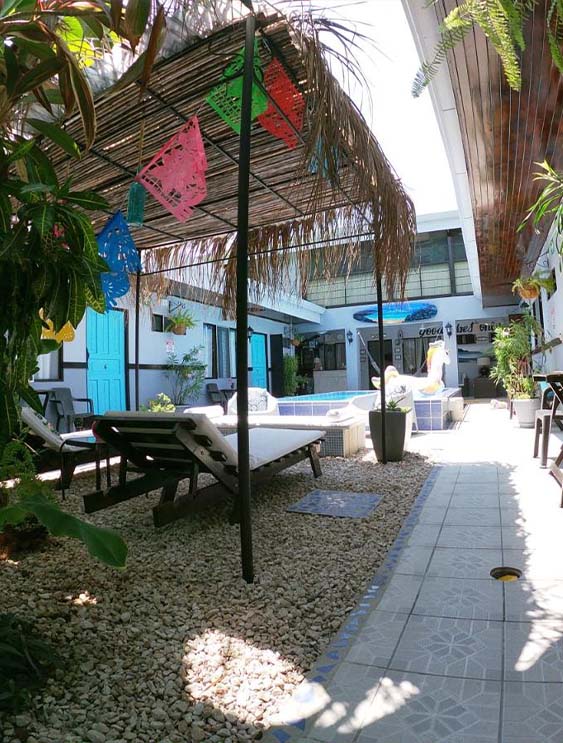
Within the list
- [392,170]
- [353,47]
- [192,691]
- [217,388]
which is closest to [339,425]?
[392,170]

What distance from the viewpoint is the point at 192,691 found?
158 cm

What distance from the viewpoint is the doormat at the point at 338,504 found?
354 centimetres

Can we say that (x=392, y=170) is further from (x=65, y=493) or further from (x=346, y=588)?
(x=65, y=493)

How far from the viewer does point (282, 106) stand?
300 centimetres

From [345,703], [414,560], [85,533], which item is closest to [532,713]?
[345,703]

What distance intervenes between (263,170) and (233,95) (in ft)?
3.37

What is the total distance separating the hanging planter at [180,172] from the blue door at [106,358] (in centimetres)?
564

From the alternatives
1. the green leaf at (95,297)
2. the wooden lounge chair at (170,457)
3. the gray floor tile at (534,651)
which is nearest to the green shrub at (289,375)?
the wooden lounge chair at (170,457)

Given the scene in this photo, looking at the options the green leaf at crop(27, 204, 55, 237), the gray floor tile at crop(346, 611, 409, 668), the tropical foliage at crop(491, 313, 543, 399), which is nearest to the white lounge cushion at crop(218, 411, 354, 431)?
the tropical foliage at crop(491, 313, 543, 399)

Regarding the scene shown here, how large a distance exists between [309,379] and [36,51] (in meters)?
17.1

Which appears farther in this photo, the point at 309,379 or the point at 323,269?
the point at 309,379

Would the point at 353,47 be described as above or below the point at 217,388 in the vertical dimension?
above

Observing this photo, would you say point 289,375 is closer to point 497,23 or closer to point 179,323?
point 179,323

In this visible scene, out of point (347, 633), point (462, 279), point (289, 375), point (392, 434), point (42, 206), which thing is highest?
point (462, 279)
